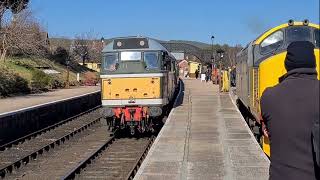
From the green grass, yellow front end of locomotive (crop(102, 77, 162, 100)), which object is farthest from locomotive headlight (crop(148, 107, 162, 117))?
the green grass

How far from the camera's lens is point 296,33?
461 inches

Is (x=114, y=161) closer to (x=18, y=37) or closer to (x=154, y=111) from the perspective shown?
(x=154, y=111)

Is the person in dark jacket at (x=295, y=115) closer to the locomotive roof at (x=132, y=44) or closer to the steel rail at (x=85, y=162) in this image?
the steel rail at (x=85, y=162)

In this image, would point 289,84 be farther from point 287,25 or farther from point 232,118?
point 232,118

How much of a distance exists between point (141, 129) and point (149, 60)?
7.98ft

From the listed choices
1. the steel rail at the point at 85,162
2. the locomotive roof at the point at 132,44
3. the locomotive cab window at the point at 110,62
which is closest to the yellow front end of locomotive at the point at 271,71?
the steel rail at the point at 85,162

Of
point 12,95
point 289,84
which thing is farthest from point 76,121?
point 289,84

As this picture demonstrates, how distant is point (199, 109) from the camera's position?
23.6 meters

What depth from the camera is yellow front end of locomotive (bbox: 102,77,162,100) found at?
18.0m

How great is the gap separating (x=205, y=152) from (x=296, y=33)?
3379 millimetres

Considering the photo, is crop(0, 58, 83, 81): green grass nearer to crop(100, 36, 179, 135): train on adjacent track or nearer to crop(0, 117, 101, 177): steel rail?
crop(0, 117, 101, 177): steel rail

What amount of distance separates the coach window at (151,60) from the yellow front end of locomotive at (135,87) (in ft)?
1.64

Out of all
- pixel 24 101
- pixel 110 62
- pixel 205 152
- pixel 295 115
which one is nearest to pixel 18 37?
pixel 24 101

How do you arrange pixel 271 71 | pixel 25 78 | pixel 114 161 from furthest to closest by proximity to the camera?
pixel 25 78 < pixel 114 161 < pixel 271 71
